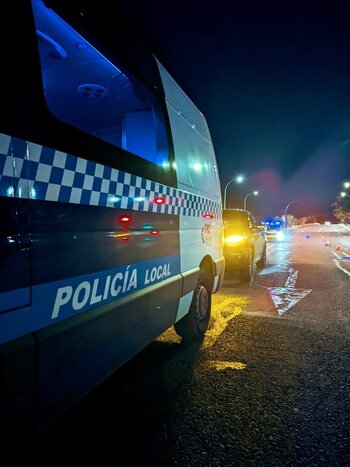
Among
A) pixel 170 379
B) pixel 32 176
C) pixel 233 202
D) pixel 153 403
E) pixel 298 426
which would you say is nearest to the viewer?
pixel 32 176

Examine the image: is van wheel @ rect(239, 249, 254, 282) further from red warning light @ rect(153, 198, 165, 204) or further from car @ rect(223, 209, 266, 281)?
red warning light @ rect(153, 198, 165, 204)

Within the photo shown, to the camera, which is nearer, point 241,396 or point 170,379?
point 241,396

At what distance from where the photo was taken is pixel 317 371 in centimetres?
312

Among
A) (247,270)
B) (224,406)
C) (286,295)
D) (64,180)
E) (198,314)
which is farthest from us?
(247,270)

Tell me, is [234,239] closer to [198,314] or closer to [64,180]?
[198,314]

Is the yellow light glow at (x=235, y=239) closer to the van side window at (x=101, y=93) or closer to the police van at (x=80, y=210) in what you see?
the police van at (x=80, y=210)

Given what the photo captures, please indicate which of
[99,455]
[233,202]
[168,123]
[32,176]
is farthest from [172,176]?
[233,202]

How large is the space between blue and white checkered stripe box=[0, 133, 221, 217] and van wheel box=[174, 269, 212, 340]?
1.56 metres

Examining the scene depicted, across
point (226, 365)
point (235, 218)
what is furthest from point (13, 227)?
point (235, 218)

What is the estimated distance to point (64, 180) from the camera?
1688mm

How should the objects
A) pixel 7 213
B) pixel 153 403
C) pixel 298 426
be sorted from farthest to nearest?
1. pixel 153 403
2. pixel 298 426
3. pixel 7 213

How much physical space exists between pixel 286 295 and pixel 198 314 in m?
3.19

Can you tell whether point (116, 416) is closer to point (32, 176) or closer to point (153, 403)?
point (153, 403)

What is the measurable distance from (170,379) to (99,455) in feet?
3.46
